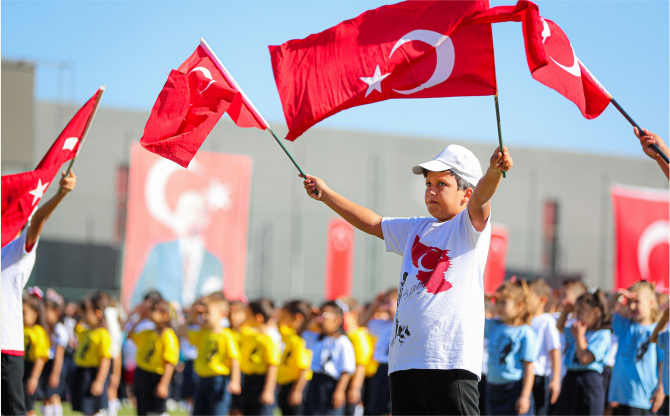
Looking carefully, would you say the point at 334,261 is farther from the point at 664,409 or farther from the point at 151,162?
the point at 664,409

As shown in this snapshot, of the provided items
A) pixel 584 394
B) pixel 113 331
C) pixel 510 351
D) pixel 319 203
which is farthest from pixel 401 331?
pixel 319 203

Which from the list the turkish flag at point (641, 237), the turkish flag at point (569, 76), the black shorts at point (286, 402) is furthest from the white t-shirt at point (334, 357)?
the turkish flag at point (569, 76)

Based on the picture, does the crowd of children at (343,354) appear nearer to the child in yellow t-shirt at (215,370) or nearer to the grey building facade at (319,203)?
the child in yellow t-shirt at (215,370)

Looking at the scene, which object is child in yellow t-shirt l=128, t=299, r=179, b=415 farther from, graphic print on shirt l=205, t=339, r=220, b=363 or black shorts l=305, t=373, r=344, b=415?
black shorts l=305, t=373, r=344, b=415

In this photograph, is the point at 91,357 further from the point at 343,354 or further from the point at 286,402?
the point at 343,354

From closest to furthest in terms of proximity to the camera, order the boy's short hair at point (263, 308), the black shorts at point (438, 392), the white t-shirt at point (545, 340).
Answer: the black shorts at point (438, 392)
the white t-shirt at point (545, 340)
the boy's short hair at point (263, 308)

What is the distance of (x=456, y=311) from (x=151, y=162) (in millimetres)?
14536

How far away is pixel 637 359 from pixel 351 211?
380 centimetres

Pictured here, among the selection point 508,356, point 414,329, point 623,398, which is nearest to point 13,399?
point 414,329

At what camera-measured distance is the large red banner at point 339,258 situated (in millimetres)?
20375

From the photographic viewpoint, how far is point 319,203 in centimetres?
2934

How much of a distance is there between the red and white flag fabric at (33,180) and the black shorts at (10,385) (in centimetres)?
84

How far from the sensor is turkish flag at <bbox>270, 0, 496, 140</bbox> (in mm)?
4410

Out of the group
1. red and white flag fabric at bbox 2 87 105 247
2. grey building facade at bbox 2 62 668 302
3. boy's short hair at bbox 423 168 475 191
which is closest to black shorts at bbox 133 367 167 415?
red and white flag fabric at bbox 2 87 105 247
